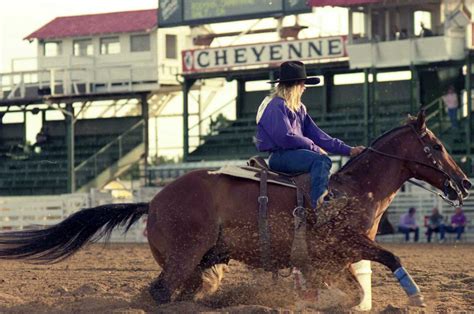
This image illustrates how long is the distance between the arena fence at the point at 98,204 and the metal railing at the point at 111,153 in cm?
532

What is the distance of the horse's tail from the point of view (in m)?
10.5

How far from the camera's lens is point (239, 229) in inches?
385

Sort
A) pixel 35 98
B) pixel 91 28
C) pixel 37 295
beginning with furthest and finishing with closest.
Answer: pixel 91 28
pixel 35 98
pixel 37 295

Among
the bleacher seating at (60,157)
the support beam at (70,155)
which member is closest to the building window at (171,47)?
the bleacher seating at (60,157)

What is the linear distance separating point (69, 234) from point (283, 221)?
81.2 inches

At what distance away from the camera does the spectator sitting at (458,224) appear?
25661 mm

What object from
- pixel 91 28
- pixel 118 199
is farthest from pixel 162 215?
pixel 91 28

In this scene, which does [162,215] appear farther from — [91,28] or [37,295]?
[91,28]

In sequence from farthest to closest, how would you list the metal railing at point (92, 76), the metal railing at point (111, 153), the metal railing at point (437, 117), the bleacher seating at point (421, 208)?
the metal railing at point (92, 76), the metal railing at point (111, 153), the metal railing at point (437, 117), the bleacher seating at point (421, 208)

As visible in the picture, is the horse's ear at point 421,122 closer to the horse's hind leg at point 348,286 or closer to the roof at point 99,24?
the horse's hind leg at point 348,286

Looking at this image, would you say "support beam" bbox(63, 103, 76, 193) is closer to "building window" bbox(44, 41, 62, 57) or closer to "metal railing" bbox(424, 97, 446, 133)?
"building window" bbox(44, 41, 62, 57)

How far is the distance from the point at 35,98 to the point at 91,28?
161 inches

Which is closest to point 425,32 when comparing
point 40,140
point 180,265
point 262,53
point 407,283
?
point 262,53

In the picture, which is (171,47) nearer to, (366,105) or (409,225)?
(366,105)
